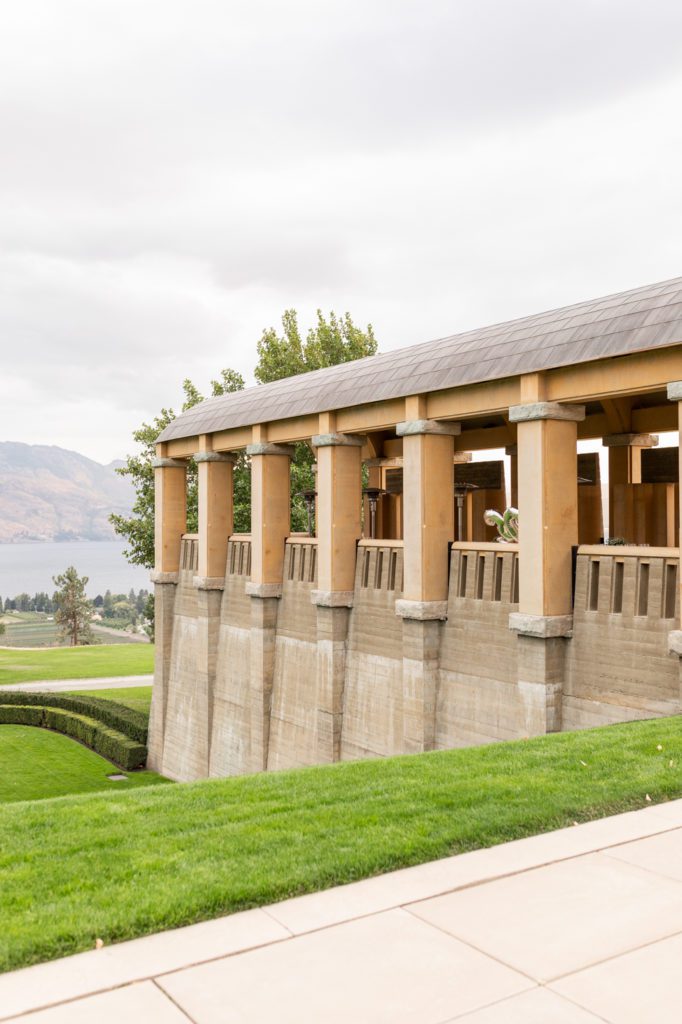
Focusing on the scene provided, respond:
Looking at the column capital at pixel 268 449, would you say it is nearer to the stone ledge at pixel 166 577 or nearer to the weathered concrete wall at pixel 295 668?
the weathered concrete wall at pixel 295 668

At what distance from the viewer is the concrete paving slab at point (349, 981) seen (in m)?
4.99

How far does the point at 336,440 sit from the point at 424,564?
480cm

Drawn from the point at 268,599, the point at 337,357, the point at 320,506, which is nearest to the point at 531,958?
the point at 320,506

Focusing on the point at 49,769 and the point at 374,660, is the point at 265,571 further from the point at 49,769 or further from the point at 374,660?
the point at 49,769

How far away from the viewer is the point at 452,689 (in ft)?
65.0

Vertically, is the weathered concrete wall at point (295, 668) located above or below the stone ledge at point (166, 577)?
below

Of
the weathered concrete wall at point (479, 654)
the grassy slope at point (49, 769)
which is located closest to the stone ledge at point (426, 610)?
the weathered concrete wall at point (479, 654)

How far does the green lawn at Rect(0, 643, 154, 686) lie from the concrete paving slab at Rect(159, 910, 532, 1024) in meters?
56.0

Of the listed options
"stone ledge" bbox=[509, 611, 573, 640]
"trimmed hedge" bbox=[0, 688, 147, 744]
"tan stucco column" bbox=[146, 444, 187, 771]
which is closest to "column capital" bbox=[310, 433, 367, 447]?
"stone ledge" bbox=[509, 611, 573, 640]

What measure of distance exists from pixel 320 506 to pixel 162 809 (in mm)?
15072

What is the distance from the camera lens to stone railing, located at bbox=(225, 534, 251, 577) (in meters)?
28.3

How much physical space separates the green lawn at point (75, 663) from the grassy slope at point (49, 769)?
19.8m

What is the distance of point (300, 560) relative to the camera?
25797 mm

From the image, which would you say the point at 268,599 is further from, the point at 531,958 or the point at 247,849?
the point at 531,958
